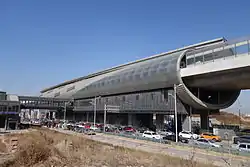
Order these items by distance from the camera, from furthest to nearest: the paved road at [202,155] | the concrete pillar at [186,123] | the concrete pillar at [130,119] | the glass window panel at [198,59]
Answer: the concrete pillar at [130,119]
the concrete pillar at [186,123]
the glass window panel at [198,59]
the paved road at [202,155]

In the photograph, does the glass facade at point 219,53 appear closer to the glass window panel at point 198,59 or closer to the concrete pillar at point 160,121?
the glass window panel at point 198,59

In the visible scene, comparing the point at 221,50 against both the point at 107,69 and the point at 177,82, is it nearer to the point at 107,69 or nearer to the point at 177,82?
the point at 177,82

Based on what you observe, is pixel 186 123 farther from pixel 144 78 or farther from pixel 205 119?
pixel 144 78

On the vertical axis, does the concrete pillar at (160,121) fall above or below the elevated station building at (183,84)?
below

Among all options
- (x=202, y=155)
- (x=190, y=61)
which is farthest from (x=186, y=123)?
(x=202, y=155)

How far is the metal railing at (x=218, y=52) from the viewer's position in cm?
3857

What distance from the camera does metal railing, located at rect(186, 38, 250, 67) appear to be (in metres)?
38.6

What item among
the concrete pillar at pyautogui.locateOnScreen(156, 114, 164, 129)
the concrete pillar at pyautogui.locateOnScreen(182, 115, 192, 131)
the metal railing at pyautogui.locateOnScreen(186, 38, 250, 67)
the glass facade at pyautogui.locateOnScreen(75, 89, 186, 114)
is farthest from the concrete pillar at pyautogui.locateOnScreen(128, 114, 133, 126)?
the metal railing at pyautogui.locateOnScreen(186, 38, 250, 67)

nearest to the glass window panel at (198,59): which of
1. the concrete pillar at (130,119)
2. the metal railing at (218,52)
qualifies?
the metal railing at (218,52)

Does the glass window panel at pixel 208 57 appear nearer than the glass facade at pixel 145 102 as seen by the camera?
Yes

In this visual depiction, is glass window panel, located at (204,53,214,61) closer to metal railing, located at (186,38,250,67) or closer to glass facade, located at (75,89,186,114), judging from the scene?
metal railing, located at (186,38,250,67)

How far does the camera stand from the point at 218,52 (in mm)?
42938

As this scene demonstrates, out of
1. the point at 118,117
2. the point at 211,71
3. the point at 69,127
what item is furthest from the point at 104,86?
the point at 211,71

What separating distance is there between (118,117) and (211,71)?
40.6m
